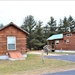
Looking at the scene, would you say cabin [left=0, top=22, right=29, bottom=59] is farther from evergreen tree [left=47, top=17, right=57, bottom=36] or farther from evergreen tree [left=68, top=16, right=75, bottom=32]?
evergreen tree [left=68, top=16, right=75, bottom=32]

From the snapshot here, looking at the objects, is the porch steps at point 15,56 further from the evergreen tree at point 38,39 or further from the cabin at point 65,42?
the evergreen tree at point 38,39

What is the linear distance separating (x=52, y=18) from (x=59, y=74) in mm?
58542

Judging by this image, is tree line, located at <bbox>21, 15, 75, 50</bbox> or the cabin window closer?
the cabin window

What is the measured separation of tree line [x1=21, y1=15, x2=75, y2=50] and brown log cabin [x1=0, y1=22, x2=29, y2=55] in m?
29.9

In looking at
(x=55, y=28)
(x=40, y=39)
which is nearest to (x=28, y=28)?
(x=40, y=39)

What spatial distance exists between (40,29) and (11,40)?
33.2m

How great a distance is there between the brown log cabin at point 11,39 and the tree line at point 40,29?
29.9 m

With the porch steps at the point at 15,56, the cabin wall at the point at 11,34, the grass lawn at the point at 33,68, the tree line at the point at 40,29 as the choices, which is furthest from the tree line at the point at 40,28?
the grass lawn at the point at 33,68

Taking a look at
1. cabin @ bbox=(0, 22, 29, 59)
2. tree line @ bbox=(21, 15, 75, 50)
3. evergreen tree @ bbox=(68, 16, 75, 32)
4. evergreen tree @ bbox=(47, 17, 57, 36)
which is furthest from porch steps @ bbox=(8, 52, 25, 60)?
evergreen tree @ bbox=(68, 16, 75, 32)

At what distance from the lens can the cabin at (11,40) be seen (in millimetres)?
21734

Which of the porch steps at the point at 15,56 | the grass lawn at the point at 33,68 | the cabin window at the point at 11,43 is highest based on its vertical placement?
the cabin window at the point at 11,43

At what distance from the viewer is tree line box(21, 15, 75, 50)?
54156mm

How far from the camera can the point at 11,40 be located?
72.9 ft

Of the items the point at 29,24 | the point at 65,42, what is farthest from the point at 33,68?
the point at 29,24
